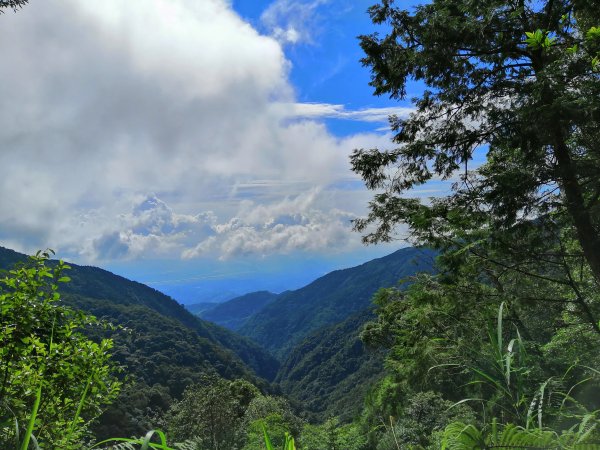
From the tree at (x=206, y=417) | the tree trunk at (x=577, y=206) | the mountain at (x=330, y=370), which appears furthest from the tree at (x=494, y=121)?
the mountain at (x=330, y=370)

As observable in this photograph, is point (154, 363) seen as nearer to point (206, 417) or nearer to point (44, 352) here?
point (206, 417)

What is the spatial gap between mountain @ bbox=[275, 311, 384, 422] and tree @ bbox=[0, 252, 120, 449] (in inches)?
4030

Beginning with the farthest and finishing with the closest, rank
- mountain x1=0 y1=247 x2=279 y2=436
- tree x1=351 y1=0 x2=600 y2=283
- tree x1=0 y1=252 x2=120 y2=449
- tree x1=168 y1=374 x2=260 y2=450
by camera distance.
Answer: mountain x1=0 y1=247 x2=279 y2=436 < tree x1=168 y1=374 x2=260 y2=450 < tree x1=351 y1=0 x2=600 y2=283 < tree x1=0 y1=252 x2=120 y2=449

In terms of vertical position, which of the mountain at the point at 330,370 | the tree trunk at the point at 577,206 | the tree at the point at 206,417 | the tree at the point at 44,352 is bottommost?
the mountain at the point at 330,370

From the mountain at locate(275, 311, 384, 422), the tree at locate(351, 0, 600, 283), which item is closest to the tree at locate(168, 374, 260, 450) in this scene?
the tree at locate(351, 0, 600, 283)

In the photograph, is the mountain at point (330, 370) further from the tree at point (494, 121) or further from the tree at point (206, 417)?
the tree at point (494, 121)

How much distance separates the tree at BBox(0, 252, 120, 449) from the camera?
2.77m

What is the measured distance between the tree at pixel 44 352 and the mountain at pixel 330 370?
102362mm

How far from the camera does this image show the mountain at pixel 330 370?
119 m

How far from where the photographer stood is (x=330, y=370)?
15150cm

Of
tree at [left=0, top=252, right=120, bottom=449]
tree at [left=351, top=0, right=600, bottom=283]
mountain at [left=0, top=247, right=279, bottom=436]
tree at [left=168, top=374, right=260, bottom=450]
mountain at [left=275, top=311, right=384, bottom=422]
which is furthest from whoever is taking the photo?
mountain at [left=275, top=311, right=384, bottom=422]

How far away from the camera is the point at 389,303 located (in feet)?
50.2

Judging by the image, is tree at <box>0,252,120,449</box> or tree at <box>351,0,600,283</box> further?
tree at <box>351,0,600,283</box>

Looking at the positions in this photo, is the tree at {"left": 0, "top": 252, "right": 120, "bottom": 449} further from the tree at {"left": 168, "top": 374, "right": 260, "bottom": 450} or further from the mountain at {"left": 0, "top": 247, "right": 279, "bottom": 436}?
the mountain at {"left": 0, "top": 247, "right": 279, "bottom": 436}
